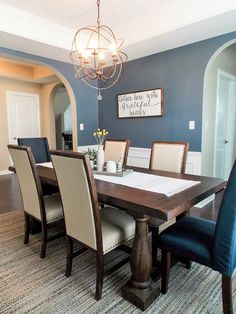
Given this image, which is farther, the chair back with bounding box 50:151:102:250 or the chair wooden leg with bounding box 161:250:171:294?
the chair wooden leg with bounding box 161:250:171:294

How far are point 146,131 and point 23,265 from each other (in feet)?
9.18

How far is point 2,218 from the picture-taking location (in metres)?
3.09

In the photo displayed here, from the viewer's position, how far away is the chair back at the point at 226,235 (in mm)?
1285

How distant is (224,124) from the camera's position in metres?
4.21

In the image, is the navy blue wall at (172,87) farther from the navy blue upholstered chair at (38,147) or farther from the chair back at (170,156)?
the navy blue upholstered chair at (38,147)

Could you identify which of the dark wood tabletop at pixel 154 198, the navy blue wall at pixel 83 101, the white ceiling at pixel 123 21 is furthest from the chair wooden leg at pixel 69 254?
the navy blue wall at pixel 83 101

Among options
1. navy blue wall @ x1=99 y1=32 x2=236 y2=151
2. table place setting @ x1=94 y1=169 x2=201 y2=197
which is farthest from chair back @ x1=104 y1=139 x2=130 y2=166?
navy blue wall @ x1=99 y1=32 x2=236 y2=151

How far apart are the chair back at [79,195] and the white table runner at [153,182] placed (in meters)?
0.44

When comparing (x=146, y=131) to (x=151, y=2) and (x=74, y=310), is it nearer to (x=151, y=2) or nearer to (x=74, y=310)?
(x=151, y=2)

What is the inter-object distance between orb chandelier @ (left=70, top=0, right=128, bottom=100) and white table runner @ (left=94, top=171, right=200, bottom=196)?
46.2 inches

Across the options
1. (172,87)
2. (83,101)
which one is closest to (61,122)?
(83,101)

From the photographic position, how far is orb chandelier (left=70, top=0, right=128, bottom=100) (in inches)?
93.7

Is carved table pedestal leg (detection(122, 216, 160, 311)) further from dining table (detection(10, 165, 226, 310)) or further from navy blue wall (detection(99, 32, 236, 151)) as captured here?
navy blue wall (detection(99, 32, 236, 151))

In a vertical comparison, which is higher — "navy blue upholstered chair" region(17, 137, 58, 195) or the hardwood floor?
"navy blue upholstered chair" region(17, 137, 58, 195)
